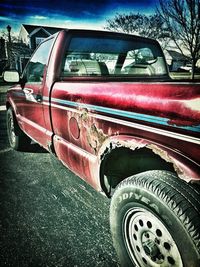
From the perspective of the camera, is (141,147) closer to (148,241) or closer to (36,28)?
(148,241)

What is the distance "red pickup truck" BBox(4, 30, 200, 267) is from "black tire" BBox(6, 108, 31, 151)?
3.54 feet

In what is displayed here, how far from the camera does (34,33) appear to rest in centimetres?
4228

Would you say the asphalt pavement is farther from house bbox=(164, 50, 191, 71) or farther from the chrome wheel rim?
house bbox=(164, 50, 191, 71)

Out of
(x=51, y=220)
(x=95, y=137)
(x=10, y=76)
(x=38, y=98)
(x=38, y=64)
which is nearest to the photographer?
(x=95, y=137)

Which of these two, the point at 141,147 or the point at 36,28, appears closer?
the point at 141,147

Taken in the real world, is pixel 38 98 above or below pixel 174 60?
below

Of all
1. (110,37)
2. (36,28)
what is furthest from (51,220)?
(36,28)

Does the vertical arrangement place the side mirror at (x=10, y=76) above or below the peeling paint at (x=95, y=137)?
above

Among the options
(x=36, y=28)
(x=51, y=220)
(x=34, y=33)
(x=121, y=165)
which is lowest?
(x=51, y=220)

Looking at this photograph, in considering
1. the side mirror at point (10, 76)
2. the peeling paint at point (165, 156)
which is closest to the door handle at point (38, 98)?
the side mirror at point (10, 76)

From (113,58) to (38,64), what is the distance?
1049 mm

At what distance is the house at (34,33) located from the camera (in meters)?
42.5

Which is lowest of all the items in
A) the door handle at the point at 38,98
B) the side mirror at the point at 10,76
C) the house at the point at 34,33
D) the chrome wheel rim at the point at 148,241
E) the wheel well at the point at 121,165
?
the chrome wheel rim at the point at 148,241

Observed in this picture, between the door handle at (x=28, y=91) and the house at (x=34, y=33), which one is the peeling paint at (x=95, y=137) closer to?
the door handle at (x=28, y=91)
